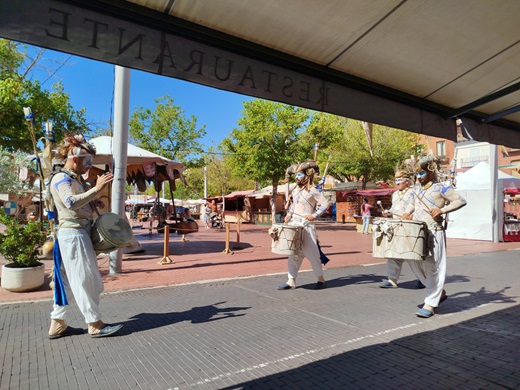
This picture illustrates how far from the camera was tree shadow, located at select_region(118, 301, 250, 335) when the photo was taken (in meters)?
4.42

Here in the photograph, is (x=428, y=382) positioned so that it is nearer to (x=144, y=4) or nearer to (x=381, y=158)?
(x=144, y=4)

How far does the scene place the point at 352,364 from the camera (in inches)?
131

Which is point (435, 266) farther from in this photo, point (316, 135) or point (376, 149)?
point (376, 149)

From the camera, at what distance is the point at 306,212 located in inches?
250

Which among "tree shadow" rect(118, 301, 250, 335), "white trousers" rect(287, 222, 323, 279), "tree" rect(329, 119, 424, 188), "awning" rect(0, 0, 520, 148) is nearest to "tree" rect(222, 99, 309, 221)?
"tree" rect(329, 119, 424, 188)

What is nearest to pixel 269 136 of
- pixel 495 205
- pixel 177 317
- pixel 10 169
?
pixel 495 205

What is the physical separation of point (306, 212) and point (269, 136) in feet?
52.6

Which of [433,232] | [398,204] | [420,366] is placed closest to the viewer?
[420,366]

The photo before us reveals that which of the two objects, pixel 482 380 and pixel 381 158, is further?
pixel 381 158

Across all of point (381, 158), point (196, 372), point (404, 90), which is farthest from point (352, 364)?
point (381, 158)

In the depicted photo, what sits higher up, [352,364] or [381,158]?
[381,158]

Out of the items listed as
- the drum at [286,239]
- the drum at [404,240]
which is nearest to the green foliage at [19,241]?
the drum at [286,239]

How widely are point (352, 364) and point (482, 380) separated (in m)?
1.06

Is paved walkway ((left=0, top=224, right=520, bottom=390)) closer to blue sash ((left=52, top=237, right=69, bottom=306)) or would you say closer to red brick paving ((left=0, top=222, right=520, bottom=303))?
Answer: red brick paving ((left=0, top=222, right=520, bottom=303))
